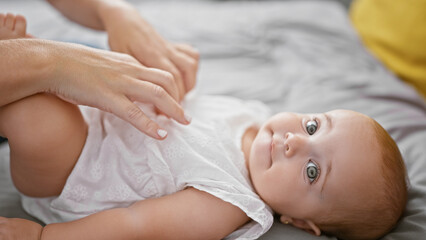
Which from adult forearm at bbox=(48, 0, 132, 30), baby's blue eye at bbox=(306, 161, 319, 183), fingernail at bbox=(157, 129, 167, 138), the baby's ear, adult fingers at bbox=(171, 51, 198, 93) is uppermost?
→ adult forearm at bbox=(48, 0, 132, 30)

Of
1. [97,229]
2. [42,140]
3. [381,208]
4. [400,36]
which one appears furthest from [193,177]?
[400,36]

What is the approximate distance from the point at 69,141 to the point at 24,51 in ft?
0.74

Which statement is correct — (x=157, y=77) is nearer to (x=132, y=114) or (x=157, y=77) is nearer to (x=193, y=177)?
(x=132, y=114)

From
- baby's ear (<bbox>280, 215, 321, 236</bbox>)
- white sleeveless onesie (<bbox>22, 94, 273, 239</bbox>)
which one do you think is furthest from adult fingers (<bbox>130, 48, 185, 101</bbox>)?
baby's ear (<bbox>280, 215, 321, 236</bbox>)

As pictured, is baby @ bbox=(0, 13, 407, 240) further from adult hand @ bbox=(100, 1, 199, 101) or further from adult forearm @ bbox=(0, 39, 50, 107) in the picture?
adult hand @ bbox=(100, 1, 199, 101)

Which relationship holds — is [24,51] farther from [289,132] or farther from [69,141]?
[289,132]

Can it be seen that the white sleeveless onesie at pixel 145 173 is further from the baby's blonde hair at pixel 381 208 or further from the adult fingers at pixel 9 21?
the adult fingers at pixel 9 21

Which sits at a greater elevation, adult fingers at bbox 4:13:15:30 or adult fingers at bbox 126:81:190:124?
adult fingers at bbox 4:13:15:30

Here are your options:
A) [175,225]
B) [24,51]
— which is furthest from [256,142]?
[24,51]

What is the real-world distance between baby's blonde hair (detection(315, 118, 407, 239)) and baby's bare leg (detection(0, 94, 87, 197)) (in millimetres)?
635

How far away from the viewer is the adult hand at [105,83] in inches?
32.5

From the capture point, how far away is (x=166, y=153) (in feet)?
3.11

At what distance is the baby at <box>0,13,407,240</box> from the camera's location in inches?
33.5

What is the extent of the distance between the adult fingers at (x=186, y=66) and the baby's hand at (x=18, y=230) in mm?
546
